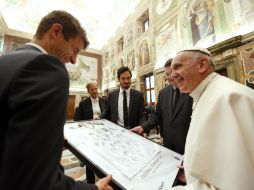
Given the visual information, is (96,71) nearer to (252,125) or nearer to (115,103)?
(115,103)

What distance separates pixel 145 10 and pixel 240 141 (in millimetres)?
13948

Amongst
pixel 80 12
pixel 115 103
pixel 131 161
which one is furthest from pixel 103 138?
pixel 80 12

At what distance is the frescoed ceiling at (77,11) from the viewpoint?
1570 centimetres

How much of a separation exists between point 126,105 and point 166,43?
8644 millimetres

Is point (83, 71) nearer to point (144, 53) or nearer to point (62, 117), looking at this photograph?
point (144, 53)

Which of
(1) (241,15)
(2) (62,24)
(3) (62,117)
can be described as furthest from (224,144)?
(1) (241,15)

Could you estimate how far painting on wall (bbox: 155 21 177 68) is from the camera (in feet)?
34.3

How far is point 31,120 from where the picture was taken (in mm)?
622

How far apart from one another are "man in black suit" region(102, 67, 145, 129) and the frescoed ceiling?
1291cm

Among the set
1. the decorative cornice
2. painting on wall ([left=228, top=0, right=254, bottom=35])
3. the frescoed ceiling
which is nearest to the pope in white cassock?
the decorative cornice

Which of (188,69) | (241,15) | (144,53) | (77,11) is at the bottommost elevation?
(188,69)

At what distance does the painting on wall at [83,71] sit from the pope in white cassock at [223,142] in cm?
2085

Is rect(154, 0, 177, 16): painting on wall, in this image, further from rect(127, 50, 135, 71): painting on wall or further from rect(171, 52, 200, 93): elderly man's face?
rect(171, 52, 200, 93): elderly man's face

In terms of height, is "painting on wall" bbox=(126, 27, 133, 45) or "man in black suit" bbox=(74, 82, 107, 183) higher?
"painting on wall" bbox=(126, 27, 133, 45)
